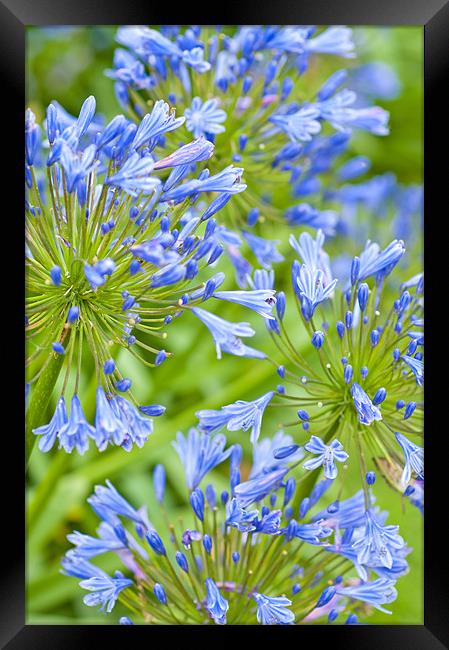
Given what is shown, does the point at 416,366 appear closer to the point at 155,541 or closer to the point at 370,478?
the point at 370,478

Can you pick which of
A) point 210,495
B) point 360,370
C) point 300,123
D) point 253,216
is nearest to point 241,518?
point 210,495

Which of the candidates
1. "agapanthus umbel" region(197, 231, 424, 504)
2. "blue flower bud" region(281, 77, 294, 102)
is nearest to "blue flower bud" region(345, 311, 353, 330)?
"agapanthus umbel" region(197, 231, 424, 504)

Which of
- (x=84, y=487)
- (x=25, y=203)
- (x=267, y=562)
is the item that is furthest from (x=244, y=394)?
(x=25, y=203)

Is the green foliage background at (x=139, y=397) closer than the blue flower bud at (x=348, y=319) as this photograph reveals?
No

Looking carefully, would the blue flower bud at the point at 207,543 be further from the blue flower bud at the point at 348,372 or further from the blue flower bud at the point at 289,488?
the blue flower bud at the point at 348,372
